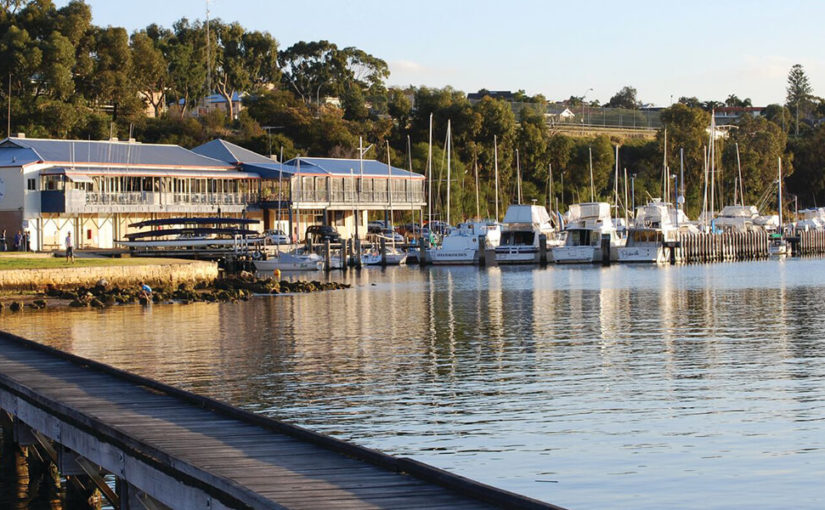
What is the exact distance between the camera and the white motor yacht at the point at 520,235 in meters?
88.9

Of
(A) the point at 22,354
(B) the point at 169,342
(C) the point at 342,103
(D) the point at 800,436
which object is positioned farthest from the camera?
(C) the point at 342,103

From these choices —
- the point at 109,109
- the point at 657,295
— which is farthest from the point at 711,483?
the point at 109,109

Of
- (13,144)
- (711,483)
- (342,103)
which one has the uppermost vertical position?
(342,103)

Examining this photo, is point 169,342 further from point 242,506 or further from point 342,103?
point 342,103

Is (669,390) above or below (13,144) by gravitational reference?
below

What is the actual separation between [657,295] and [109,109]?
67616 mm

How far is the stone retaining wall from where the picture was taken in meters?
50.8

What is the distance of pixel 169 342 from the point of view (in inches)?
1417

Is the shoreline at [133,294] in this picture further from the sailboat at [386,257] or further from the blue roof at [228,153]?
the blue roof at [228,153]

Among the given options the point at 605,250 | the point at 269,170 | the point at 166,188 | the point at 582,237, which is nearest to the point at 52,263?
the point at 166,188

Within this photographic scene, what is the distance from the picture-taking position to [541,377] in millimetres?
28031

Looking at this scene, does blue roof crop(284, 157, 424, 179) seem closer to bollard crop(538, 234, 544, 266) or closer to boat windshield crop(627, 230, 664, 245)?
bollard crop(538, 234, 544, 266)

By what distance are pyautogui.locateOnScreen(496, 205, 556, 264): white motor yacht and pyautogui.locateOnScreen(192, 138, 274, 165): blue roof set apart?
22.9m

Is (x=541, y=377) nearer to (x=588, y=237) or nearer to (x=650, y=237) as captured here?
(x=588, y=237)
